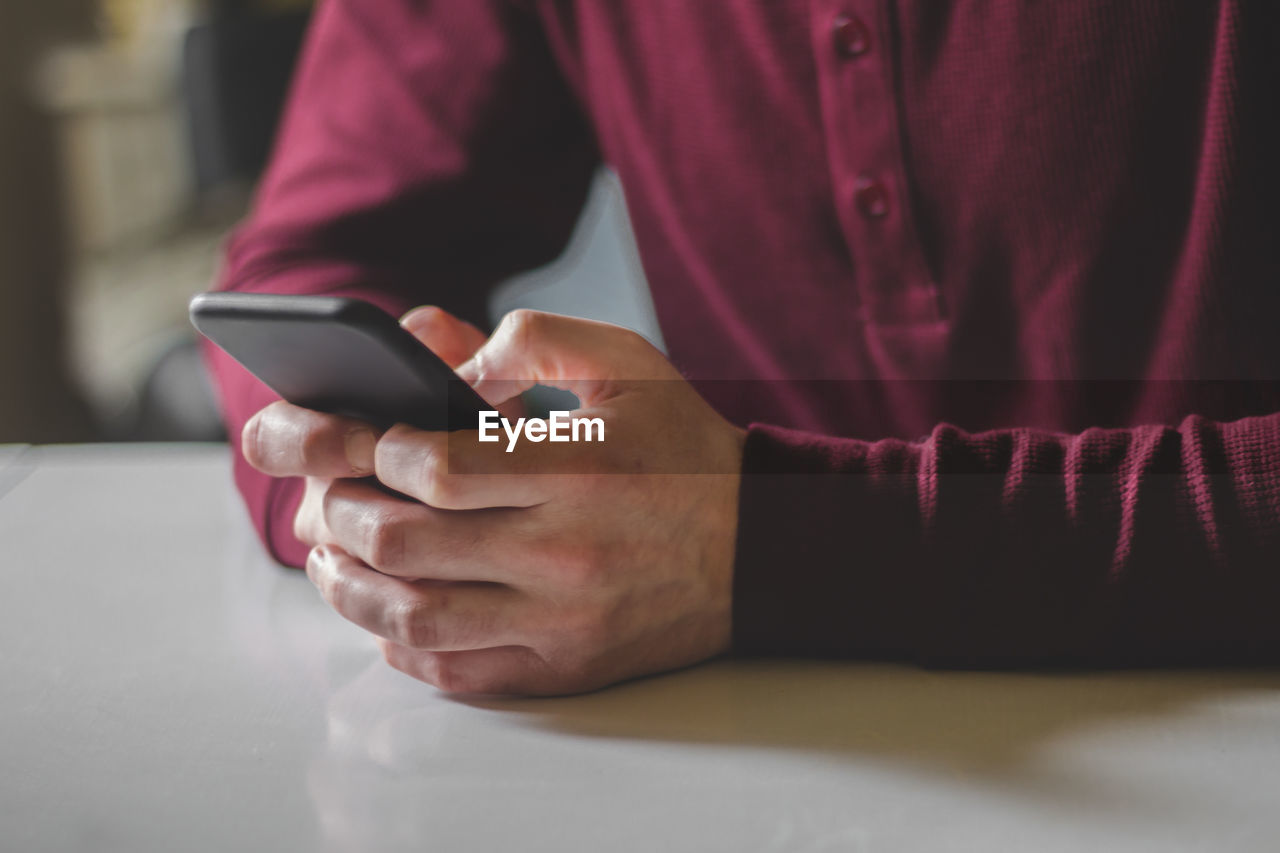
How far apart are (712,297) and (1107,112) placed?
28cm

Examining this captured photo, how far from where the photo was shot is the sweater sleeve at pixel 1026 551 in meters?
0.42

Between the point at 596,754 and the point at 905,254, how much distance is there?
378 mm

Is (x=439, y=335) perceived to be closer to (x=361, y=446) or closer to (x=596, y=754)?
(x=361, y=446)

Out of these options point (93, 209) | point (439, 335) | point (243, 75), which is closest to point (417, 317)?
point (439, 335)

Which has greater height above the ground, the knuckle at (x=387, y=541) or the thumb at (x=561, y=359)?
the thumb at (x=561, y=359)

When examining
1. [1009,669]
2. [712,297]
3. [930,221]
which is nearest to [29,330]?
[712,297]

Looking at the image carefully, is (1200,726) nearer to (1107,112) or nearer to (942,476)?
(942,476)

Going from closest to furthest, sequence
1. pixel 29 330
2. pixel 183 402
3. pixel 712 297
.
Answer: pixel 712 297 < pixel 183 402 < pixel 29 330

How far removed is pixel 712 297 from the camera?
2.49 feet

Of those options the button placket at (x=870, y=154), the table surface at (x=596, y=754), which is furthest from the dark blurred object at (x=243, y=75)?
the table surface at (x=596, y=754)

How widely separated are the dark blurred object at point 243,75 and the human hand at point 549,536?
4.37 feet

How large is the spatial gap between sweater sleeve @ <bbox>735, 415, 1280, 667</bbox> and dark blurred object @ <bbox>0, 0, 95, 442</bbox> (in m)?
2.42

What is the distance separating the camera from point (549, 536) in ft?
1.37

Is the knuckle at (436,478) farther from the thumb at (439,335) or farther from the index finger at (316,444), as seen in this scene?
the thumb at (439,335)
